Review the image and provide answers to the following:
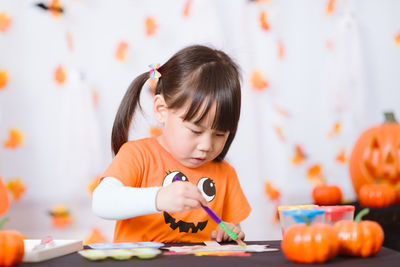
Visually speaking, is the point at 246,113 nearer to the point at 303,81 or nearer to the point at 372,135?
the point at 303,81

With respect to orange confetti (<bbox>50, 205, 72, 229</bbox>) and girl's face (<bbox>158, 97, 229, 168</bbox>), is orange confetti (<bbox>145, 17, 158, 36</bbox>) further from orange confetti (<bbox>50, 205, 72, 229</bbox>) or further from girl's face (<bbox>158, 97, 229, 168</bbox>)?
girl's face (<bbox>158, 97, 229, 168</bbox>)

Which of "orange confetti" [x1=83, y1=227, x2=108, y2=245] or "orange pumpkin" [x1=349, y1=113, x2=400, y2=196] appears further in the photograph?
"orange confetti" [x1=83, y1=227, x2=108, y2=245]

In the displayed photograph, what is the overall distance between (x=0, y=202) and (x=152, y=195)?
3.89ft

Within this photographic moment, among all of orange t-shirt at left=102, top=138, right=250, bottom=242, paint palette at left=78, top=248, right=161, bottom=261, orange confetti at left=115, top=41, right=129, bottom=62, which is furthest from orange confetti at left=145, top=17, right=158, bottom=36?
paint palette at left=78, top=248, right=161, bottom=261

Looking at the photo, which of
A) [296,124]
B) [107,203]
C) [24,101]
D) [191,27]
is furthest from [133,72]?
[107,203]

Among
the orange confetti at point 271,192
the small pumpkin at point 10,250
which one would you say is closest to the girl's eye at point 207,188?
the small pumpkin at point 10,250

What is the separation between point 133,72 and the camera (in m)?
2.40

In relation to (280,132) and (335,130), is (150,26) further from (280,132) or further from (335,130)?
(335,130)

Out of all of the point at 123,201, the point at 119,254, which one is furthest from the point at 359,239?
the point at 123,201

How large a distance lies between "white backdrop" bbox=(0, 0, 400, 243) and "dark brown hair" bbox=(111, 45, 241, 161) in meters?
1.00

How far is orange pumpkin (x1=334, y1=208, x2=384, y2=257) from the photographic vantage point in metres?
0.72

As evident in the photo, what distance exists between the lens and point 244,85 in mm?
2438

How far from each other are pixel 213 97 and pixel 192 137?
0.11m

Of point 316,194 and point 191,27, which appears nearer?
point 316,194
